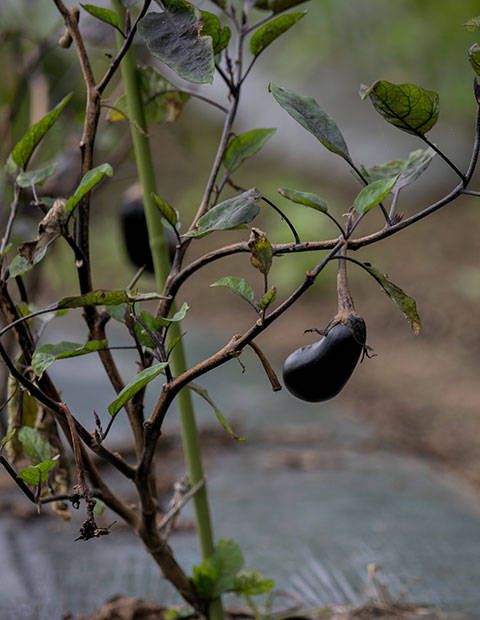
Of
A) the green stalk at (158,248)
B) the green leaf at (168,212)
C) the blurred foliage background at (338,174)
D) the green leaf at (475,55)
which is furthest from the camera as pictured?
the blurred foliage background at (338,174)

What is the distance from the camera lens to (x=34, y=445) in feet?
1.72

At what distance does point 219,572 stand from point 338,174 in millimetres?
4733

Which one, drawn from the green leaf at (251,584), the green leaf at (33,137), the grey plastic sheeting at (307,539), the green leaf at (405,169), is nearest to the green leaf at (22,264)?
the green leaf at (33,137)

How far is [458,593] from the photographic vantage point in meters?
0.82

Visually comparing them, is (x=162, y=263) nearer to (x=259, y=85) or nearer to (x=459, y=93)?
(x=459, y=93)

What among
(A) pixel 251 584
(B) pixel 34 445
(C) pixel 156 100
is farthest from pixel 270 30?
(A) pixel 251 584

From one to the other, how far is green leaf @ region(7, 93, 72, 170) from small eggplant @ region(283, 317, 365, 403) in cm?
24

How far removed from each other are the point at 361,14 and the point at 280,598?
475 centimetres

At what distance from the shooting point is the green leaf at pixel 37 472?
0.43m

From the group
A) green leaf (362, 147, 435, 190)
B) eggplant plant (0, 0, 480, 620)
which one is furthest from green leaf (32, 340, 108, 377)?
green leaf (362, 147, 435, 190)

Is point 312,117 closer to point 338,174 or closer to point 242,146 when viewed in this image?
point 242,146

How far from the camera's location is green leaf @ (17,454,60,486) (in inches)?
16.8

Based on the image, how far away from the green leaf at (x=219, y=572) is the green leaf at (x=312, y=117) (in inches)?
14.3

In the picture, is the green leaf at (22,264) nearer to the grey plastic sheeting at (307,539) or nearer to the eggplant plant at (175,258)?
the eggplant plant at (175,258)
